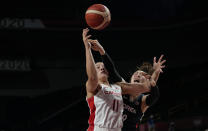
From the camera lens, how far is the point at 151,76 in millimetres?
4328

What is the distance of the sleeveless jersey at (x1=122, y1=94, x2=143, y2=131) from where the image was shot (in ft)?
11.6

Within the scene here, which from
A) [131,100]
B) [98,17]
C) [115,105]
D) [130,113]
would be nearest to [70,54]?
[98,17]

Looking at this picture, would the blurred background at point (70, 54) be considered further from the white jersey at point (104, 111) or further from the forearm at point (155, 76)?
the white jersey at point (104, 111)

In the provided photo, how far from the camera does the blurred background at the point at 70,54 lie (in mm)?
13244

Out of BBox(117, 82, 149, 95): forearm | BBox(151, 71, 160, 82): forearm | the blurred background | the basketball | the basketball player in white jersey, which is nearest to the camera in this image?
the basketball player in white jersey

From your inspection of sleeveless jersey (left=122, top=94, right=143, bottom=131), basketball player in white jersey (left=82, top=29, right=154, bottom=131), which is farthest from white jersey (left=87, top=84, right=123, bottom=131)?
sleeveless jersey (left=122, top=94, right=143, bottom=131)

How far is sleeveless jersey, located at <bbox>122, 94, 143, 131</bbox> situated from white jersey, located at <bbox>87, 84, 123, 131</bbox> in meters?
0.20

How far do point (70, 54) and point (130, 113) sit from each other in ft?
33.7

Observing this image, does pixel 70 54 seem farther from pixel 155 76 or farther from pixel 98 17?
pixel 98 17

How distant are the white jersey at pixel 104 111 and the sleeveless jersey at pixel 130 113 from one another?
0.20m

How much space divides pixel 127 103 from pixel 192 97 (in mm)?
9382

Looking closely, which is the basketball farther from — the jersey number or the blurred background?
the blurred background

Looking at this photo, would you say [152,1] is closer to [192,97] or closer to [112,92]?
[192,97]

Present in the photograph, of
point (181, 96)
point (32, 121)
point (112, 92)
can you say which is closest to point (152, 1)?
point (181, 96)
